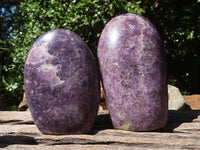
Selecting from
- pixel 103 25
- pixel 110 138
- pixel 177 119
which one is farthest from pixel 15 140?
pixel 103 25

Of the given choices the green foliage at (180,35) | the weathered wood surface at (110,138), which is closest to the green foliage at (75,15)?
the green foliage at (180,35)

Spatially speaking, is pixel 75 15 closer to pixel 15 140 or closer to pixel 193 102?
pixel 193 102

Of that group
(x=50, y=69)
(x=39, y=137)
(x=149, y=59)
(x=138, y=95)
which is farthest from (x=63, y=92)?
(x=149, y=59)

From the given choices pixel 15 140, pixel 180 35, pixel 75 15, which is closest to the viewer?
pixel 15 140

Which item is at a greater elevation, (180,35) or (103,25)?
(103,25)

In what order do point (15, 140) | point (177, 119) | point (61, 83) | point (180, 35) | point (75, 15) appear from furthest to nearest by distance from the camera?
point (180, 35) → point (75, 15) → point (177, 119) → point (15, 140) → point (61, 83)

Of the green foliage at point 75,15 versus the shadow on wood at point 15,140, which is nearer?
the shadow on wood at point 15,140

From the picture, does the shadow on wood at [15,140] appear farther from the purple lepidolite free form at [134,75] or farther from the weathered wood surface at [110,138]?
the purple lepidolite free form at [134,75]
